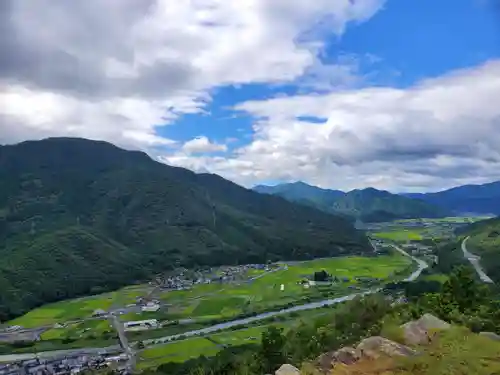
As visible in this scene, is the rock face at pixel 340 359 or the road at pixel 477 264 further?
the road at pixel 477 264

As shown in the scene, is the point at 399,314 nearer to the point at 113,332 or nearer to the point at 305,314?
the point at 305,314

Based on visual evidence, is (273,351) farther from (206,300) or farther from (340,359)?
(206,300)

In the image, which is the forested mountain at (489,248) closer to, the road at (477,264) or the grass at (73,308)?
the road at (477,264)

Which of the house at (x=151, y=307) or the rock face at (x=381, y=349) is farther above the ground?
the rock face at (x=381, y=349)

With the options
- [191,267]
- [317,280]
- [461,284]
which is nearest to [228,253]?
[191,267]

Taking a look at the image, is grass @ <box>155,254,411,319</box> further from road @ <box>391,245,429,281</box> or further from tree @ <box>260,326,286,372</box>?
tree @ <box>260,326,286,372</box>

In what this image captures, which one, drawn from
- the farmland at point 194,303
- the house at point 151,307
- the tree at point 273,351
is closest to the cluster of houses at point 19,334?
the farmland at point 194,303

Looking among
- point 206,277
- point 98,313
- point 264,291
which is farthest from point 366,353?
point 206,277
